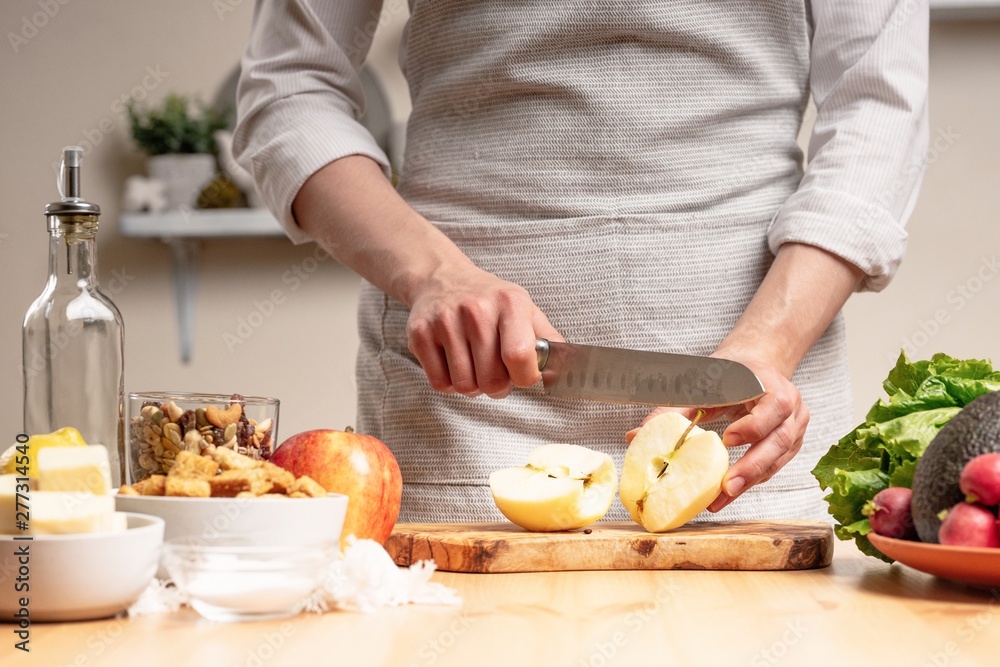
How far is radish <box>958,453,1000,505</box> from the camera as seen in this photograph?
24.4 inches

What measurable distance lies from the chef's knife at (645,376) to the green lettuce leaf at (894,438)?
0.10 meters

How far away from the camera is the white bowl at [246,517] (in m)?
0.57

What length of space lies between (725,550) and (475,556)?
0.20m

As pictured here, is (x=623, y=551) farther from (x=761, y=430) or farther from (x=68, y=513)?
(x=68, y=513)

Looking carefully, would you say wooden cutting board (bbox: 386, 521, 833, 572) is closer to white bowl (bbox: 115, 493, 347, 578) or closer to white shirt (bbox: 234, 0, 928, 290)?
white bowl (bbox: 115, 493, 347, 578)

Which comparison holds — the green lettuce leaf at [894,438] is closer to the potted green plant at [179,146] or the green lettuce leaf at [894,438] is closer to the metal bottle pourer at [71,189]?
the metal bottle pourer at [71,189]

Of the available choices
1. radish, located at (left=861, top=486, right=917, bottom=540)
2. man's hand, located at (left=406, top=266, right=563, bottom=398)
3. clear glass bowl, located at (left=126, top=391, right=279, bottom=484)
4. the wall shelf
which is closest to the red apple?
clear glass bowl, located at (left=126, top=391, right=279, bottom=484)

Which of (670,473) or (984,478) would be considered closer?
(984,478)

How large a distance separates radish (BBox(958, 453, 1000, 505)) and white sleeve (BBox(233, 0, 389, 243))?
0.73 m

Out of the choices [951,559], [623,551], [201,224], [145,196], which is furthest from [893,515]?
[145,196]

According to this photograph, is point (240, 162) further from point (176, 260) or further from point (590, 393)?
point (176, 260)

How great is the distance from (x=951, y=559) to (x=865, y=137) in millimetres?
607

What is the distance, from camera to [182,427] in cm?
80

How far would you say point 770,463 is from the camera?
3.10ft
